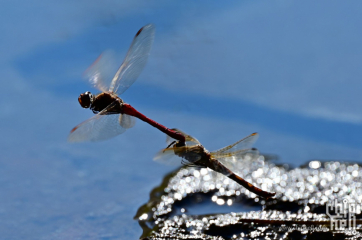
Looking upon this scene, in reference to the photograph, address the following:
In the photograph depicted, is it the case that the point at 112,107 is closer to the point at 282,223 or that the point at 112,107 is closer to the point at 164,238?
the point at 164,238

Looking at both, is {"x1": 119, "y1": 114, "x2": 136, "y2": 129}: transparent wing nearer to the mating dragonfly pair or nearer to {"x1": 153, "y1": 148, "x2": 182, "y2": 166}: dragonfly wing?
the mating dragonfly pair

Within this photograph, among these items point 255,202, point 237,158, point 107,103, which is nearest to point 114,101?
point 107,103

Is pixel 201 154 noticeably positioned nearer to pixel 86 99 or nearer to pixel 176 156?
pixel 176 156

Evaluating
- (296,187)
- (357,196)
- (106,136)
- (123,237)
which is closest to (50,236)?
(123,237)

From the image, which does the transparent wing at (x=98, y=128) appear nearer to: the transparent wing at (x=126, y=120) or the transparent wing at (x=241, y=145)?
the transparent wing at (x=126, y=120)

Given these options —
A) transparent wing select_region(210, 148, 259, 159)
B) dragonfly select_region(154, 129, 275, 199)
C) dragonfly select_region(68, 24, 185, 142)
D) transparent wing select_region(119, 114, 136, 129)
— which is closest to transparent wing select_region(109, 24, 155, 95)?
dragonfly select_region(68, 24, 185, 142)

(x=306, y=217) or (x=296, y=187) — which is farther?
(x=296, y=187)
